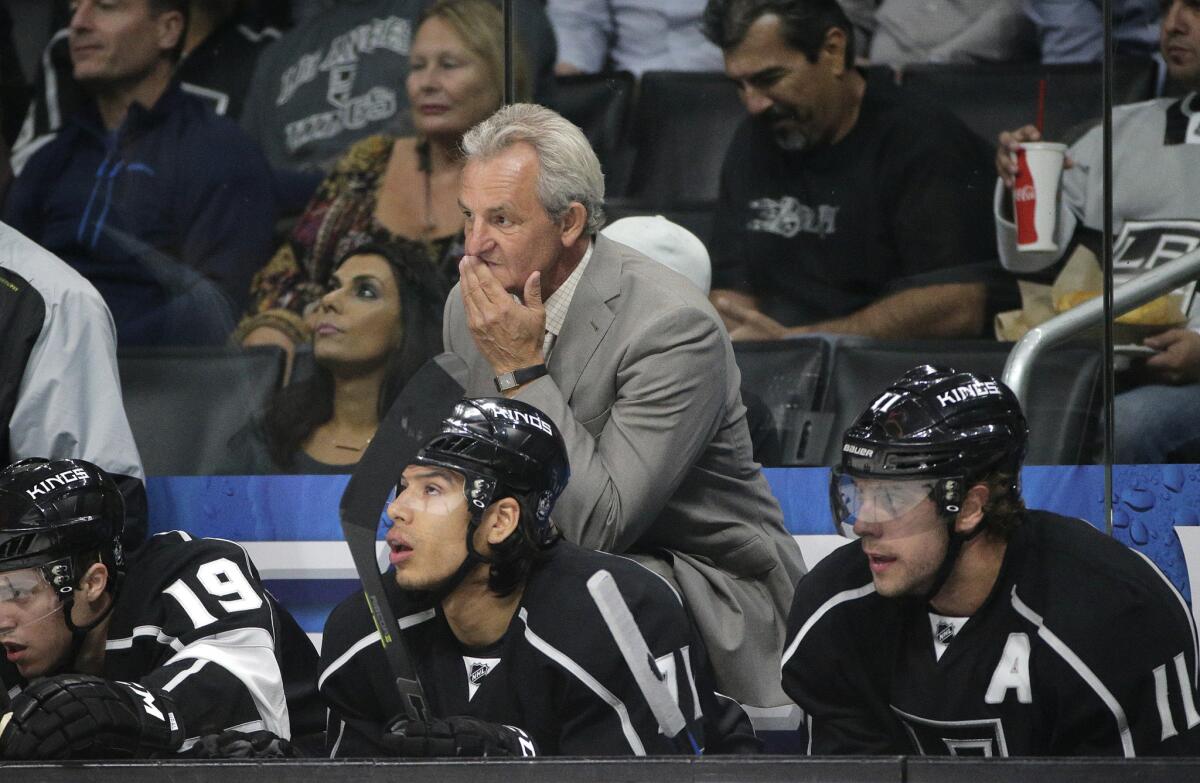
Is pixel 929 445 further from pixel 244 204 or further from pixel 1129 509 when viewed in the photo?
pixel 244 204

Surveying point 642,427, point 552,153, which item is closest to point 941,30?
point 552,153

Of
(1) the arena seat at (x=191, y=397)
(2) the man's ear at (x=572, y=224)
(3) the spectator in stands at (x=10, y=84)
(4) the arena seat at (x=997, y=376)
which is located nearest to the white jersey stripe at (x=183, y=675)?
(2) the man's ear at (x=572, y=224)

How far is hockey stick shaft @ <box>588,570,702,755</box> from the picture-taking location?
7.55 feet

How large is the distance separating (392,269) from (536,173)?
0.90 metres

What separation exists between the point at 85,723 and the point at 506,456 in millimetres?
701

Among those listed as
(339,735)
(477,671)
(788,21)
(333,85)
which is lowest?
(339,735)

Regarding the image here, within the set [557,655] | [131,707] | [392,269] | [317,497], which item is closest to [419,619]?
[557,655]

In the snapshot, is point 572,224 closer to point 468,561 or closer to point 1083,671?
point 468,561

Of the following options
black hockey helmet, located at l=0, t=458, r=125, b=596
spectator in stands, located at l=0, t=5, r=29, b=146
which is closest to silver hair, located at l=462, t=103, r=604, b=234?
black hockey helmet, located at l=0, t=458, r=125, b=596

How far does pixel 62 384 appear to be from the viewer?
9.71 ft

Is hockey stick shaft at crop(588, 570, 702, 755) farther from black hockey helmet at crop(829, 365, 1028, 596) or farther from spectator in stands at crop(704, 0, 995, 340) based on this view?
spectator in stands at crop(704, 0, 995, 340)

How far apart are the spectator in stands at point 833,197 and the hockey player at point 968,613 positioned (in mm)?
939

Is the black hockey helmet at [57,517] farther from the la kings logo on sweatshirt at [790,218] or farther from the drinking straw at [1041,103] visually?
the drinking straw at [1041,103]

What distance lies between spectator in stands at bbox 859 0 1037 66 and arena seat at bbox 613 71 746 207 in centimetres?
Answer: 35
